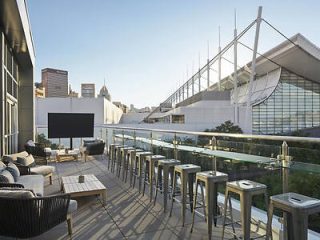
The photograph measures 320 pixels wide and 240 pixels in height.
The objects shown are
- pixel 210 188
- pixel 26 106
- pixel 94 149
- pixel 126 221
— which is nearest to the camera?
pixel 210 188

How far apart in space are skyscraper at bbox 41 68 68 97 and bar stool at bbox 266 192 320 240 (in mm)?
78414

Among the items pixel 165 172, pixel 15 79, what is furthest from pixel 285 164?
pixel 15 79

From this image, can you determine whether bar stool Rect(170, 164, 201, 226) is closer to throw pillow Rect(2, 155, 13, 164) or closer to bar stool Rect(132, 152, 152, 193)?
bar stool Rect(132, 152, 152, 193)


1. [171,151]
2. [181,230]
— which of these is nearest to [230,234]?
[181,230]

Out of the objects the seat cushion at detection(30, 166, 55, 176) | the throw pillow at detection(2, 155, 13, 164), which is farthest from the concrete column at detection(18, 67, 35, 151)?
the seat cushion at detection(30, 166, 55, 176)

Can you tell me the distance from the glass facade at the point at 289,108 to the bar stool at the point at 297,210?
38.6 metres

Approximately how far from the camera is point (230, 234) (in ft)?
10.9

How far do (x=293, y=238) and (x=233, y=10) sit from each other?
40598 mm

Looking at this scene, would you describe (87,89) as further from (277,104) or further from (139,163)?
(139,163)

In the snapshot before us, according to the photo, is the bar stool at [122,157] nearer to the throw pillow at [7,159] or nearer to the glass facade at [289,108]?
the throw pillow at [7,159]

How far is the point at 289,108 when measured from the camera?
41875 mm

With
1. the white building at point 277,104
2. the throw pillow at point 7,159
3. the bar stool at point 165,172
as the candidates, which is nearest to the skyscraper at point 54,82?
the white building at point 277,104

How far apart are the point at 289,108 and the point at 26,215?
145 ft

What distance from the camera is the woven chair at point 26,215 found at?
2863 mm
